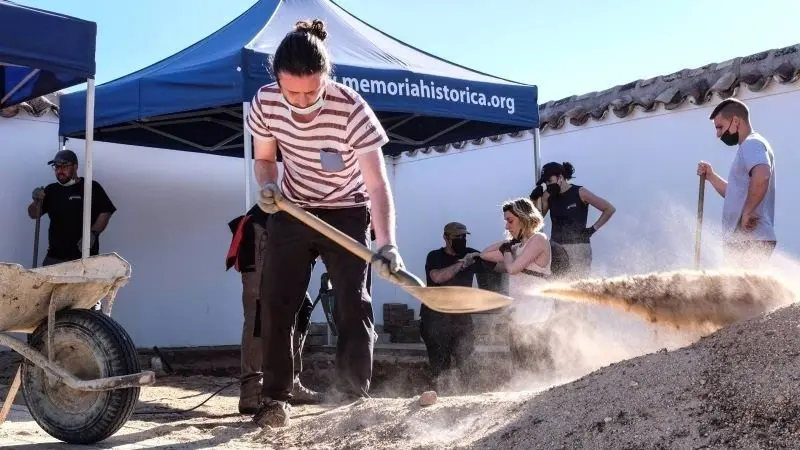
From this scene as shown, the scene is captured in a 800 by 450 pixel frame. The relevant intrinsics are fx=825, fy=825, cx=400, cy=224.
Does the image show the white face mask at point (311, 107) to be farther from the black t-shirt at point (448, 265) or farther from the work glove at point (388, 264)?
the black t-shirt at point (448, 265)

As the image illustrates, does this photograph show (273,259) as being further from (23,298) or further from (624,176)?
(624,176)

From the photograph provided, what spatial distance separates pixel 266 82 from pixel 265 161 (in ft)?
7.10

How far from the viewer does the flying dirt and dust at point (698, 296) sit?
357 cm

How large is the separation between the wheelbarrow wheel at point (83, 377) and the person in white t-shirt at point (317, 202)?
592 millimetres

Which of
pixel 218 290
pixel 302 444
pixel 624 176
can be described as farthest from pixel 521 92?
pixel 302 444

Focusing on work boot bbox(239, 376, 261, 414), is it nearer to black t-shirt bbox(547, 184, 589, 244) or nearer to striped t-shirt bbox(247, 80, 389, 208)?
striped t-shirt bbox(247, 80, 389, 208)

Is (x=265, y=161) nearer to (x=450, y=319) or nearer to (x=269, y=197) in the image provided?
(x=269, y=197)

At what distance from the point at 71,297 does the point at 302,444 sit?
1170 mm

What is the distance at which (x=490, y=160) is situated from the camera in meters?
9.30

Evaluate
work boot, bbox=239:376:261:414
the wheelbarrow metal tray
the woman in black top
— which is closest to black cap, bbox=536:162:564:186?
the woman in black top

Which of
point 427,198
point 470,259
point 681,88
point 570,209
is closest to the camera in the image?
point 470,259

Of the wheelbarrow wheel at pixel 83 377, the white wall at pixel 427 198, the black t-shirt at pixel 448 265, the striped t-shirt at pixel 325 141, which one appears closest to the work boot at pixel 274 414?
the wheelbarrow wheel at pixel 83 377

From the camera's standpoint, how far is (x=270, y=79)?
5570 mm

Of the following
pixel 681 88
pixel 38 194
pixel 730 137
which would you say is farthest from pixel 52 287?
pixel 681 88
